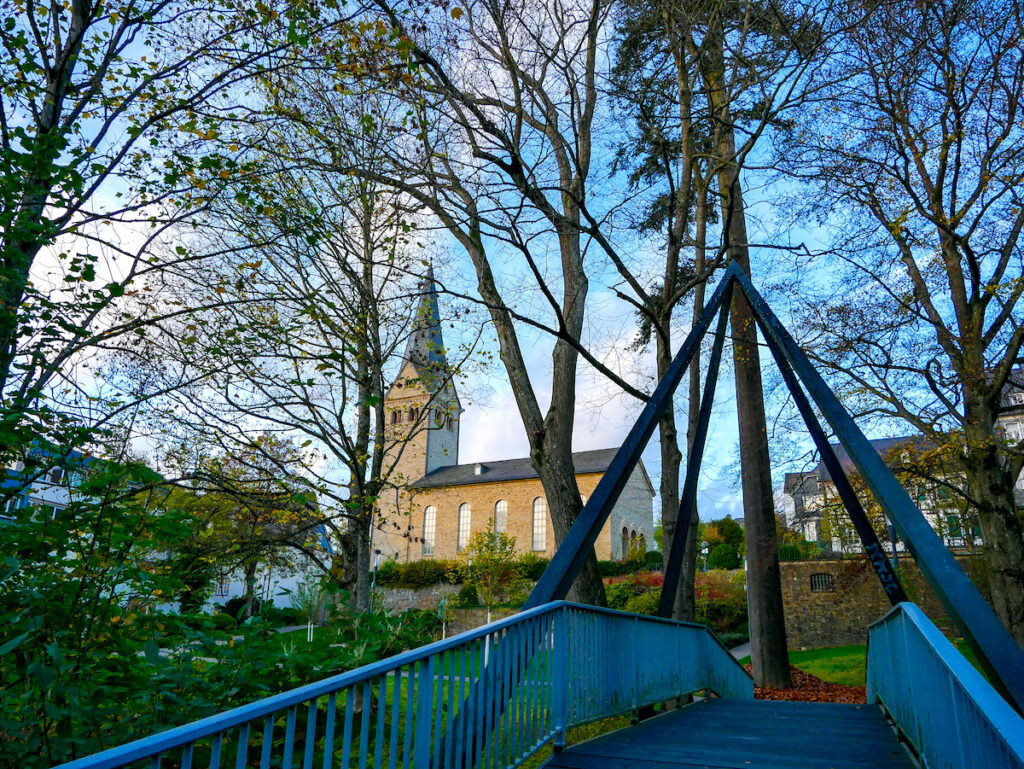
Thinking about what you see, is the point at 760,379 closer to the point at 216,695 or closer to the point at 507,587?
the point at 216,695

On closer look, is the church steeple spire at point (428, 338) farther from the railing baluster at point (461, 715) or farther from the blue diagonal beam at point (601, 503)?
the railing baluster at point (461, 715)

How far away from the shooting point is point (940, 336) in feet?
36.0

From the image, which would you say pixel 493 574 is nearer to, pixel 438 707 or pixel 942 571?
pixel 942 571

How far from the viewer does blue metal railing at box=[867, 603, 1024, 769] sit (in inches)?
76.8

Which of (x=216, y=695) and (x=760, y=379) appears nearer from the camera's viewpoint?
(x=216, y=695)

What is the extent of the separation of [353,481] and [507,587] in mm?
22035

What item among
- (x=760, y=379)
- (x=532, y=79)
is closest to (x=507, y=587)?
(x=760, y=379)

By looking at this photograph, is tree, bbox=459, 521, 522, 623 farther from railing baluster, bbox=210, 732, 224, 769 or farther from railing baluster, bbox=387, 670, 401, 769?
railing baluster, bbox=210, 732, 224, 769

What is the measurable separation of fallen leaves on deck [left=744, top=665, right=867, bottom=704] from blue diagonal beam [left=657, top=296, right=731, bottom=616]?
155 inches

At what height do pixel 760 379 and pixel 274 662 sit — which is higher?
pixel 760 379

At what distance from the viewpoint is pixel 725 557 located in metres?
32.5

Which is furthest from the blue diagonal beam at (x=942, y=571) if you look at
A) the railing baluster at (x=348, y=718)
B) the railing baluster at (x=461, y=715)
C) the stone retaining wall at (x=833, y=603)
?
the stone retaining wall at (x=833, y=603)

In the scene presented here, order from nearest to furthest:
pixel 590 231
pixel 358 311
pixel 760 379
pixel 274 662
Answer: pixel 274 662
pixel 590 231
pixel 358 311
pixel 760 379

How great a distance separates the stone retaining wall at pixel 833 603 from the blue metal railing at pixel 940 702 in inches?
749
